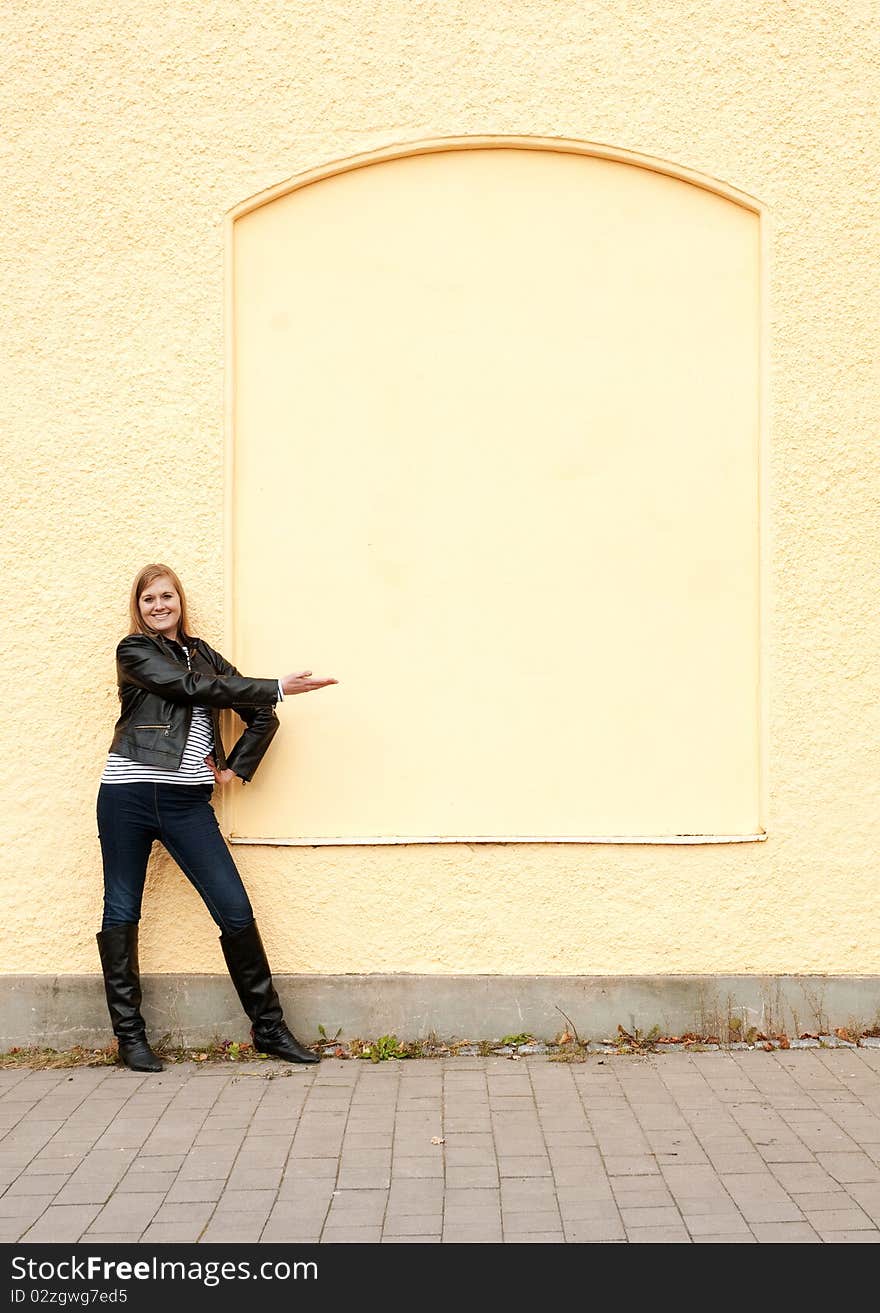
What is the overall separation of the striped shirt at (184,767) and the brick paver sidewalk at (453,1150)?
1.14 metres

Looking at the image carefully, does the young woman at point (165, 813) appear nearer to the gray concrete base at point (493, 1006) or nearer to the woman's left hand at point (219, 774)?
the woman's left hand at point (219, 774)

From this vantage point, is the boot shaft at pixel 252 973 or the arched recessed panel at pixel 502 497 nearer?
the boot shaft at pixel 252 973

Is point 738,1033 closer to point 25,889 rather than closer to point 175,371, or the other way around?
point 25,889

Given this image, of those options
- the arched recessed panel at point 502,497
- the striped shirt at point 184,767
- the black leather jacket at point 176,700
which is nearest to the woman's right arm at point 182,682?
the black leather jacket at point 176,700

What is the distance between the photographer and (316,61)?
507cm

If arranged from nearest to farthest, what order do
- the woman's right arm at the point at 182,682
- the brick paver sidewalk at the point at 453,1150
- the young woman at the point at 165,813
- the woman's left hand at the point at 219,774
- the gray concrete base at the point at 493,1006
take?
the brick paver sidewalk at the point at 453,1150
the woman's right arm at the point at 182,682
the young woman at the point at 165,813
the woman's left hand at the point at 219,774
the gray concrete base at the point at 493,1006

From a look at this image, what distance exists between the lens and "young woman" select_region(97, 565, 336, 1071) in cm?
486

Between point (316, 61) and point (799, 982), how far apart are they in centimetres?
420

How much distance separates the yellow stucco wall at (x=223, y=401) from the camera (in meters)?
5.07

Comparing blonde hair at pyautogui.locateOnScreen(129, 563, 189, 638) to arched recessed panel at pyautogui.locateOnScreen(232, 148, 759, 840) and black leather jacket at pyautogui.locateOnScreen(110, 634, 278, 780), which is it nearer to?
black leather jacket at pyautogui.locateOnScreen(110, 634, 278, 780)

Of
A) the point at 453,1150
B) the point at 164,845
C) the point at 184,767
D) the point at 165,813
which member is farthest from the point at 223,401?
the point at 453,1150

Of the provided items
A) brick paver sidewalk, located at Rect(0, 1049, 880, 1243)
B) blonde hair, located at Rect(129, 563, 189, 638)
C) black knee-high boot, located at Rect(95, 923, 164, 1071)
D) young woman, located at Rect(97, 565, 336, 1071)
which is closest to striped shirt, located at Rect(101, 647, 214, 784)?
young woman, located at Rect(97, 565, 336, 1071)

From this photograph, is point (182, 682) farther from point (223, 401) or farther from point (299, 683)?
point (223, 401)
